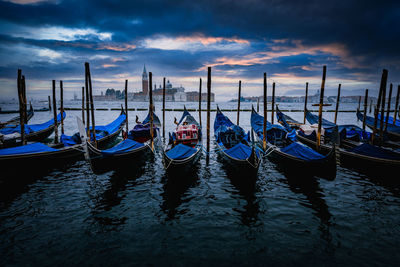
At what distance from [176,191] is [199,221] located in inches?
103

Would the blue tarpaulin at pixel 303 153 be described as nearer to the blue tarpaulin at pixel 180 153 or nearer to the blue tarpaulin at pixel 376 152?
the blue tarpaulin at pixel 376 152

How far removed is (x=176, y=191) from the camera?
912 cm

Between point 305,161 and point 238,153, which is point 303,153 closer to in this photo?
point 305,161

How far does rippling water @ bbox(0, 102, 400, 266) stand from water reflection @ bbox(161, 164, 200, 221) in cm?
4

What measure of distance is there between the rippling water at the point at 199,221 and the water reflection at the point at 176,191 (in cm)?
4

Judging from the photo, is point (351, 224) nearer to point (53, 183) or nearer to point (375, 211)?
point (375, 211)

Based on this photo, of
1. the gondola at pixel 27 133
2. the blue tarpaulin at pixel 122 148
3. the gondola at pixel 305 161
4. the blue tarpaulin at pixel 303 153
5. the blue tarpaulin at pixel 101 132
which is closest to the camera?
the gondola at pixel 305 161

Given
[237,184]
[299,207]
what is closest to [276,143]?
[237,184]

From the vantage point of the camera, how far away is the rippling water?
5.18 m

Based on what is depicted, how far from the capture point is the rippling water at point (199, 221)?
518cm

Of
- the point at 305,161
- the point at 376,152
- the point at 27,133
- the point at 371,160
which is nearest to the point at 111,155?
the point at 305,161

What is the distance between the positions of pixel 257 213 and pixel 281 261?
2.25 m

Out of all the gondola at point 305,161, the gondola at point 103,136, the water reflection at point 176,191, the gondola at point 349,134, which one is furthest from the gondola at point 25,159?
the gondola at point 349,134

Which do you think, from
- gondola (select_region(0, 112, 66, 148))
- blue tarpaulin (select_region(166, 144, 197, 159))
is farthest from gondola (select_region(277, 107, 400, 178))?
gondola (select_region(0, 112, 66, 148))
